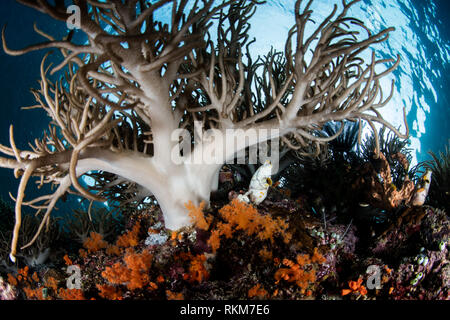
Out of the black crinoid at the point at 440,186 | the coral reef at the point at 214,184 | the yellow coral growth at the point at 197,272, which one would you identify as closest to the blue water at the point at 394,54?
the black crinoid at the point at 440,186

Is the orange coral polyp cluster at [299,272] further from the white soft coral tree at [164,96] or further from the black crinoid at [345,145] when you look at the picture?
the black crinoid at [345,145]

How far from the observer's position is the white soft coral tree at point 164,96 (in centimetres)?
171

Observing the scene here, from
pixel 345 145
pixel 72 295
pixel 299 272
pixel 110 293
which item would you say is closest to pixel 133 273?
pixel 110 293

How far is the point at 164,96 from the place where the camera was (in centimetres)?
234

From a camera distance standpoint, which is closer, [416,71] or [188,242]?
[188,242]

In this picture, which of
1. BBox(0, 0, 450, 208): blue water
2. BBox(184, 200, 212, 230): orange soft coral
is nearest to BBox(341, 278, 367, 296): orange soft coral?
BBox(184, 200, 212, 230): orange soft coral

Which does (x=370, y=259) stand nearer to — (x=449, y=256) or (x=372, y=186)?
(x=449, y=256)

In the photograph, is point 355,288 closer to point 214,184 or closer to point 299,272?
point 299,272

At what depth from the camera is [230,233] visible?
2.60 metres

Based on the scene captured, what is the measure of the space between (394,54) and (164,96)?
81.0 feet

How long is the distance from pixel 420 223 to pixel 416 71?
23.5m

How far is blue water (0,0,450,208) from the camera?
55.3 feet

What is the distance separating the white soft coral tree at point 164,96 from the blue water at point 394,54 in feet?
52.3
